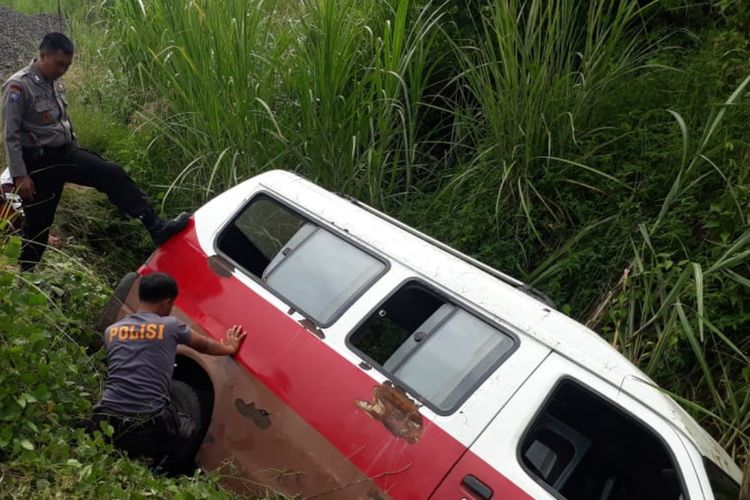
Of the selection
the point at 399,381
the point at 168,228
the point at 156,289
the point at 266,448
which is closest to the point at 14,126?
the point at 168,228

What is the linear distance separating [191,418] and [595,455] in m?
1.99

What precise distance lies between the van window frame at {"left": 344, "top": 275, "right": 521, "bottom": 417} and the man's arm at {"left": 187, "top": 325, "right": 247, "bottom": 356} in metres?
0.59

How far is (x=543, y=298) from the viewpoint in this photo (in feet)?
12.5

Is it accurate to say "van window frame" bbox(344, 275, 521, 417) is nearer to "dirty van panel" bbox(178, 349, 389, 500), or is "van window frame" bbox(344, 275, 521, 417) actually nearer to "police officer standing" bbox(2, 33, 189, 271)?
"dirty van panel" bbox(178, 349, 389, 500)

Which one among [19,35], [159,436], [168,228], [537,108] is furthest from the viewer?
[19,35]

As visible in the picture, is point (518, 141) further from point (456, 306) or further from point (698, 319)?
point (456, 306)

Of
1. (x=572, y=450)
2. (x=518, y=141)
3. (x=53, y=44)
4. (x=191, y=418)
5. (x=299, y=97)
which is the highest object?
(x=518, y=141)

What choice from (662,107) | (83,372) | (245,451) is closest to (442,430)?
(245,451)

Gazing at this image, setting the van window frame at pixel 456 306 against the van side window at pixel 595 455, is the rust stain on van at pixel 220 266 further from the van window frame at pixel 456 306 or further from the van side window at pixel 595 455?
the van side window at pixel 595 455

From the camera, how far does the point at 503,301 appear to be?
3.49 m

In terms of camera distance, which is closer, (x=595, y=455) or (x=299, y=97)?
(x=595, y=455)

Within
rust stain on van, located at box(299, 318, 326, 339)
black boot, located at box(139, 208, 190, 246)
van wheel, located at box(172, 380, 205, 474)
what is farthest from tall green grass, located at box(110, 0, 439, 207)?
rust stain on van, located at box(299, 318, 326, 339)

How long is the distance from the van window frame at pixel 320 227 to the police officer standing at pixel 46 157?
36 centimetres

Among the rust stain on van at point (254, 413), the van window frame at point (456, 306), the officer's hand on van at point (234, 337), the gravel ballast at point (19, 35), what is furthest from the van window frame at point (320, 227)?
the gravel ballast at point (19, 35)
